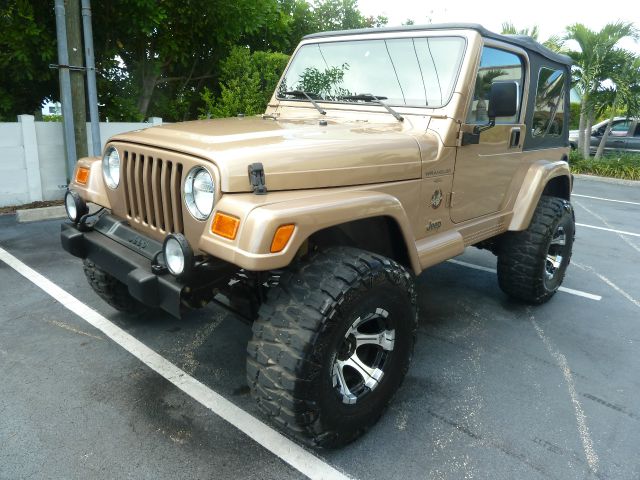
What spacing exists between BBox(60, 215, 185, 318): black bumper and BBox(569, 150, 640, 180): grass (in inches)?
533

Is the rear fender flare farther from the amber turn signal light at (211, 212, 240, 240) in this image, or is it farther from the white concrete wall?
the white concrete wall

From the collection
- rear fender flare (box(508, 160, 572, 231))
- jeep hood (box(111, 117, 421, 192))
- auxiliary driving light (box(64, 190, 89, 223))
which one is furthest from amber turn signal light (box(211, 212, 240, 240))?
rear fender flare (box(508, 160, 572, 231))

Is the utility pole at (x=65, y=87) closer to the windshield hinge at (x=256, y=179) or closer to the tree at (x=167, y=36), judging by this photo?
the tree at (x=167, y=36)

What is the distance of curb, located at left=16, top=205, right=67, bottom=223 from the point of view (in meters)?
6.52

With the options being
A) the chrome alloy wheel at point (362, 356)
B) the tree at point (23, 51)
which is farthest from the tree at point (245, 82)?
the chrome alloy wheel at point (362, 356)

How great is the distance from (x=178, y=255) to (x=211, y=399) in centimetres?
107

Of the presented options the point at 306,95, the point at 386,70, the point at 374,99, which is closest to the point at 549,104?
the point at 386,70

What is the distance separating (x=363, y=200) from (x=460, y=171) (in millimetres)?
1108

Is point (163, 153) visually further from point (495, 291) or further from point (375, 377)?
point (495, 291)

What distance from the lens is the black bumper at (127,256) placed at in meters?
2.24

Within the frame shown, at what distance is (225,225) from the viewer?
6.77ft

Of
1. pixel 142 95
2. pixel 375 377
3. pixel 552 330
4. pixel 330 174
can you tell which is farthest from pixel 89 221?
pixel 142 95

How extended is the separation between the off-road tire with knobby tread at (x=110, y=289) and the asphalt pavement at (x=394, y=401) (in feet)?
0.45

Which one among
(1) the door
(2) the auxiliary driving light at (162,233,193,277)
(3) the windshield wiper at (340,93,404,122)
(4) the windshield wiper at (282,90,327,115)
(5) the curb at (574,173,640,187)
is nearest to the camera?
(2) the auxiliary driving light at (162,233,193,277)
